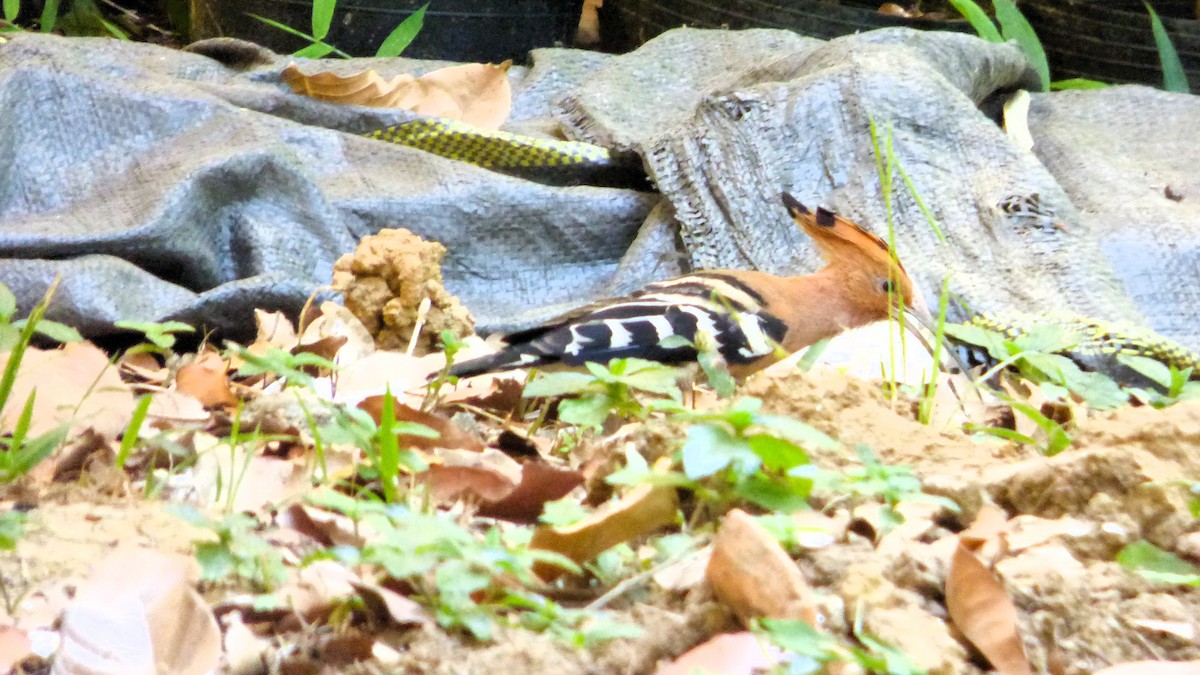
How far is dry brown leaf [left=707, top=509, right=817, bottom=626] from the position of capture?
103cm

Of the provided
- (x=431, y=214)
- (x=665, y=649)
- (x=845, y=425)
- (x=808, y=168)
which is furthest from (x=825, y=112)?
(x=665, y=649)

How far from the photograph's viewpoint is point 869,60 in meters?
3.38

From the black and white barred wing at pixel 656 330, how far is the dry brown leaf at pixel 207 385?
0.39 metres

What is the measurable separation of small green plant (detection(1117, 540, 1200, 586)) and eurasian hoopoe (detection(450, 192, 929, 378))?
30.1 inches

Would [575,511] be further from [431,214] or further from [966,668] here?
[431,214]

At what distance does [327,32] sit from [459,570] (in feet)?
13.7

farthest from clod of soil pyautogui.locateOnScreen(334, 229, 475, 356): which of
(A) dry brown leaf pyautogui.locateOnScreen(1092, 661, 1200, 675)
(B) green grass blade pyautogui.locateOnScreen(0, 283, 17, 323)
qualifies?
(A) dry brown leaf pyautogui.locateOnScreen(1092, 661, 1200, 675)

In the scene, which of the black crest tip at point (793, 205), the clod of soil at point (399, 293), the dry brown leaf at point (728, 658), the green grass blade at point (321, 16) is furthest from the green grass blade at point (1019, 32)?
the dry brown leaf at point (728, 658)

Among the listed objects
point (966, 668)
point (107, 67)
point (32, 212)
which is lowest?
point (32, 212)

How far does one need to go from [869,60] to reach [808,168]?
361 millimetres

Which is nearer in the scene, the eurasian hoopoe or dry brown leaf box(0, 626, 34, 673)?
dry brown leaf box(0, 626, 34, 673)

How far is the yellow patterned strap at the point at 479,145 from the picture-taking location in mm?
3502

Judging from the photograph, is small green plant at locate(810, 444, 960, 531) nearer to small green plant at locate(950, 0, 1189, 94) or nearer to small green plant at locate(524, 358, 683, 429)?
small green plant at locate(524, 358, 683, 429)

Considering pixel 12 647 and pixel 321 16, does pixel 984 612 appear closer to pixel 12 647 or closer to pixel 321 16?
pixel 12 647
